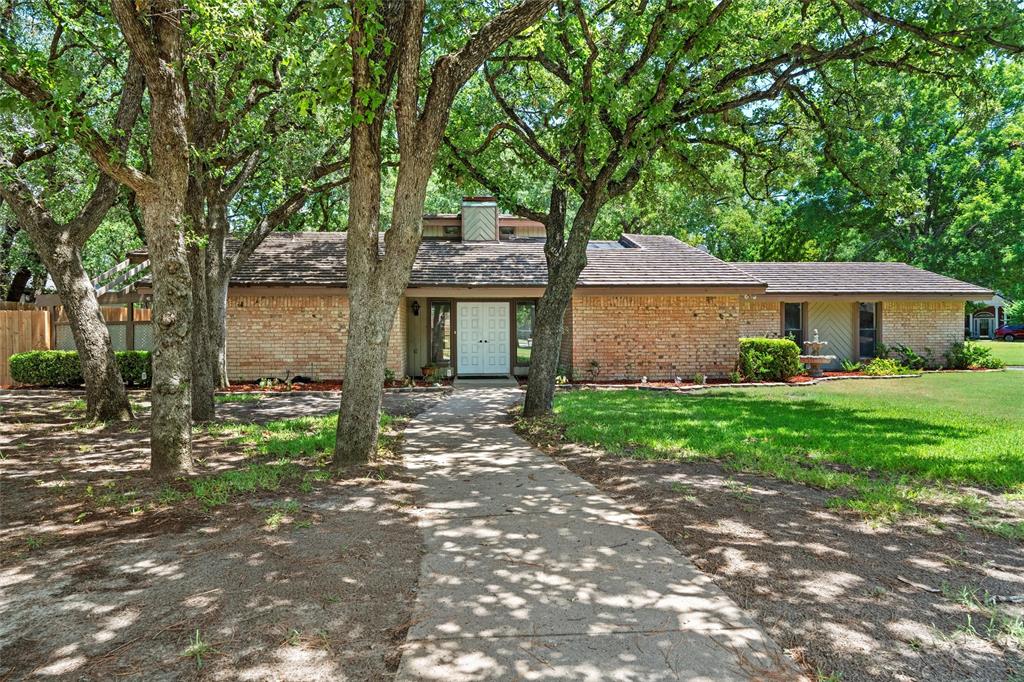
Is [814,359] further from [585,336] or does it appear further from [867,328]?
[585,336]

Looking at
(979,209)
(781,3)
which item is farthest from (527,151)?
(979,209)

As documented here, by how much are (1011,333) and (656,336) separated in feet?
142

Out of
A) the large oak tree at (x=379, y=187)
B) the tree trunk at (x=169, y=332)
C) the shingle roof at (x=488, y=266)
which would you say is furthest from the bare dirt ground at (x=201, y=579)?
the shingle roof at (x=488, y=266)

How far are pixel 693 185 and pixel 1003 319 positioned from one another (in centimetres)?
5685

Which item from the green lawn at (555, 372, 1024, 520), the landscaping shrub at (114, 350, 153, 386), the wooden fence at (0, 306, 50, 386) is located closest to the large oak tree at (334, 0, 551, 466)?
the green lawn at (555, 372, 1024, 520)

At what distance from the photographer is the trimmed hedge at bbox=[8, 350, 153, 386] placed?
48.0ft

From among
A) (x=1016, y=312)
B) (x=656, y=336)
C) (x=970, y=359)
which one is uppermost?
(x=1016, y=312)

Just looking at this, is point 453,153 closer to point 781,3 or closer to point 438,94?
point 438,94

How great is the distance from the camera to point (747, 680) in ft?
7.93

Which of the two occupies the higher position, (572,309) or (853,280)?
(853,280)

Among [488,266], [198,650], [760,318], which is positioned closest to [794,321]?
[760,318]

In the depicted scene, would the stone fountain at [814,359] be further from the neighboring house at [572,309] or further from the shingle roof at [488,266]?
the shingle roof at [488,266]

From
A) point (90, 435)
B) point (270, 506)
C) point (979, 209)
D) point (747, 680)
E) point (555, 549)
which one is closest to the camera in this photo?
point (747, 680)

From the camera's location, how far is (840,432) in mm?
8281
